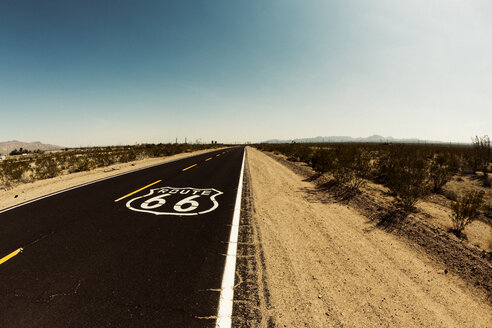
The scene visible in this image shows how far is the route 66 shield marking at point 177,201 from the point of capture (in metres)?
5.41

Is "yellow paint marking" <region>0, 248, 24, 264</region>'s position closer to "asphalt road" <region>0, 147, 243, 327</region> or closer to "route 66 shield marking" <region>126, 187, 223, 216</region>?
"asphalt road" <region>0, 147, 243, 327</region>

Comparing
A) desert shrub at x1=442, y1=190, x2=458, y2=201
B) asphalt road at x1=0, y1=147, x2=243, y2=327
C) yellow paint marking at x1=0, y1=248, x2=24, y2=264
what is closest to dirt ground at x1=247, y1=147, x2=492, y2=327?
asphalt road at x1=0, y1=147, x2=243, y2=327

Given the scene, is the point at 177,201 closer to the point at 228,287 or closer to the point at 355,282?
the point at 228,287

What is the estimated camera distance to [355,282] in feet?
9.45

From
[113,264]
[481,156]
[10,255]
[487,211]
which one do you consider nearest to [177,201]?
[113,264]

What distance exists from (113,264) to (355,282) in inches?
141

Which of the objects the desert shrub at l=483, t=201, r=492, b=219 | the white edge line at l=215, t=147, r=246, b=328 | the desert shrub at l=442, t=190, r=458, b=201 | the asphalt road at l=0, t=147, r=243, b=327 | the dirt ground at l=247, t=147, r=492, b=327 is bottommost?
the desert shrub at l=483, t=201, r=492, b=219

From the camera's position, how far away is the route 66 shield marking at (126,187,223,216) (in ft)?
17.8

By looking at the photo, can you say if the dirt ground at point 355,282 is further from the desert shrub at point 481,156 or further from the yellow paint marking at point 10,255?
the desert shrub at point 481,156

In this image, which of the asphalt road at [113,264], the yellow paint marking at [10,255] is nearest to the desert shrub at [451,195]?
the asphalt road at [113,264]

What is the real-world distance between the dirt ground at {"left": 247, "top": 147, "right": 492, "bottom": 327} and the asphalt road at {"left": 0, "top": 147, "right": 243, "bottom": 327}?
865 mm

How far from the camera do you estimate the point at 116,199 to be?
6.35m

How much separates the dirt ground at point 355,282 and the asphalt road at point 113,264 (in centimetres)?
86

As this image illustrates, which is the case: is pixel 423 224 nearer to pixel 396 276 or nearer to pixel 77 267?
pixel 396 276
